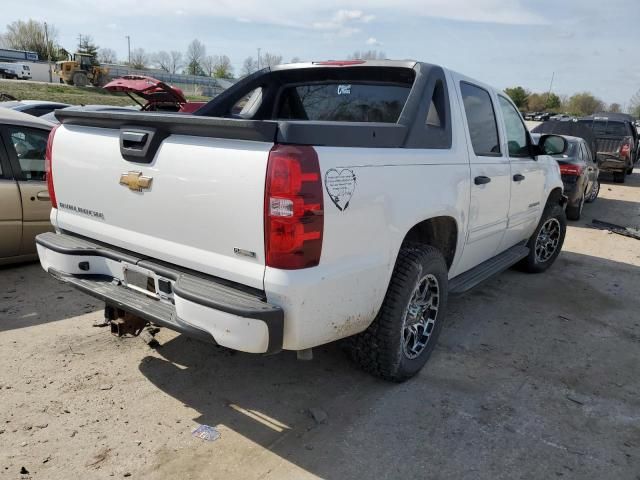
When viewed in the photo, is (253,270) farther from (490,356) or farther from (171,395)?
(490,356)

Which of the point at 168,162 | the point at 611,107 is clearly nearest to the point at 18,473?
the point at 168,162

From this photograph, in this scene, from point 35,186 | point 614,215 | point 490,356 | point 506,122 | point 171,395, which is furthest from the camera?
point 614,215

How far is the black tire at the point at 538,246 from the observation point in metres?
6.02

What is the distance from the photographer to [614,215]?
11078 millimetres

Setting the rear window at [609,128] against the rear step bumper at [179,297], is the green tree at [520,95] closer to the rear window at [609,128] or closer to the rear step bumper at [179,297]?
the rear window at [609,128]

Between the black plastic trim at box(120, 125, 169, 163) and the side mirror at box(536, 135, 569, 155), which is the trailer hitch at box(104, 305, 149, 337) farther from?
the side mirror at box(536, 135, 569, 155)

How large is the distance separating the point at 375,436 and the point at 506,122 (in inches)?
126

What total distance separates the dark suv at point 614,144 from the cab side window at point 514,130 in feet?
37.4

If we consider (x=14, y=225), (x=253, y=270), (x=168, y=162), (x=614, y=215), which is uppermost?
(x=168, y=162)

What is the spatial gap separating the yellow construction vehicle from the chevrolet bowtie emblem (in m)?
52.4

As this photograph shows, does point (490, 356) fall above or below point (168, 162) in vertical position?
below

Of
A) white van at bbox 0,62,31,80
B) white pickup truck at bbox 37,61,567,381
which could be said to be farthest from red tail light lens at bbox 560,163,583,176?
white van at bbox 0,62,31,80

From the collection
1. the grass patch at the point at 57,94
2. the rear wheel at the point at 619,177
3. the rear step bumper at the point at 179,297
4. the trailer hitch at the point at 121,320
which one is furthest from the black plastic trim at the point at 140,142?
the grass patch at the point at 57,94

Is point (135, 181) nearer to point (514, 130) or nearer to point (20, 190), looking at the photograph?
point (20, 190)
